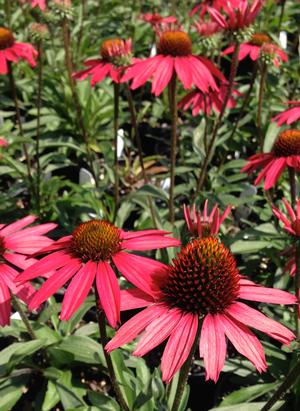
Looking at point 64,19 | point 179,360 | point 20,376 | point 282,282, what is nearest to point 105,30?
point 64,19

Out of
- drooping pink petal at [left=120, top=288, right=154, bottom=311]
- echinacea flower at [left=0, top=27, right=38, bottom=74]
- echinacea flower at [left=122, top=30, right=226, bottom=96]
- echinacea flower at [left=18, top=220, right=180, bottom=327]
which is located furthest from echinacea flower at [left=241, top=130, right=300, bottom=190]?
echinacea flower at [left=0, top=27, right=38, bottom=74]

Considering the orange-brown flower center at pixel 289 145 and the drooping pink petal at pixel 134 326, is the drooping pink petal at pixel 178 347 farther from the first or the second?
the orange-brown flower center at pixel 289 145

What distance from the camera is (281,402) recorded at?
55.9 inches

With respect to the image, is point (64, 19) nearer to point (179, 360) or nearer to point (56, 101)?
point (56, 101)

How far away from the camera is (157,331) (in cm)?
98

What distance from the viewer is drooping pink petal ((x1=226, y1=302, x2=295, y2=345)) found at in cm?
96

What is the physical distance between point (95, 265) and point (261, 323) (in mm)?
370

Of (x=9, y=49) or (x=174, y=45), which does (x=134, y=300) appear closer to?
(x=174, y=45)

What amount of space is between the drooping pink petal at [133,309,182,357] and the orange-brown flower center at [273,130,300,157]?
0.99m

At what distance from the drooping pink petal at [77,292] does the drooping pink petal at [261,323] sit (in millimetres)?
289

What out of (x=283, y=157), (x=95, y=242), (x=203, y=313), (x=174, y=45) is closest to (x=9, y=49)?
(x=174, y=45)

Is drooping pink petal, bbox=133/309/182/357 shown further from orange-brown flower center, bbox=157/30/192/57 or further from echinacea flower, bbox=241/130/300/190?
orange-brown flower center, bbox=157/30/192/57

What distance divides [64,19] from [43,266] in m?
1.40

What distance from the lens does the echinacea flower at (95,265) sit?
1011 mm
